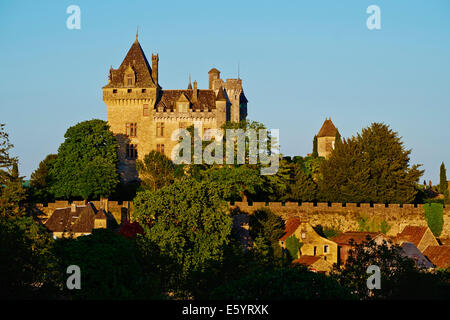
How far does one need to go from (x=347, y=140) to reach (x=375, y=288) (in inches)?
1395

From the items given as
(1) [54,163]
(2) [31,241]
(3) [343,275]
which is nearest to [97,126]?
(1) [54,163]

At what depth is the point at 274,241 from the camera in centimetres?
5097

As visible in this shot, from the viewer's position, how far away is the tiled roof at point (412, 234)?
54.4 metres

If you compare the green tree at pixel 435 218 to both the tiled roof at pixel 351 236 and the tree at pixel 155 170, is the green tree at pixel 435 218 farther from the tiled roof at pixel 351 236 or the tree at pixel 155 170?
the tree at pixel 155 170

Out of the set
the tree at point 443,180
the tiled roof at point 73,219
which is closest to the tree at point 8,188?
the tiled roof at point 73,219

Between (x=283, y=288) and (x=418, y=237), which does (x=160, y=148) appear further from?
(x=283, y=288)

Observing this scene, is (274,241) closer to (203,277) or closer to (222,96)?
(203,277)

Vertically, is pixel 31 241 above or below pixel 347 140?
below

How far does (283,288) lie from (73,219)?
32242 millimetres

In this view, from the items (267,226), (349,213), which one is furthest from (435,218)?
(267,226)

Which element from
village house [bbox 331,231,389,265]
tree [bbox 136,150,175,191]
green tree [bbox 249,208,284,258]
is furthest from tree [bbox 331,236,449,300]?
tree [bbox 136,150,175,191]

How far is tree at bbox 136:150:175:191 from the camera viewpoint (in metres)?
65.8
